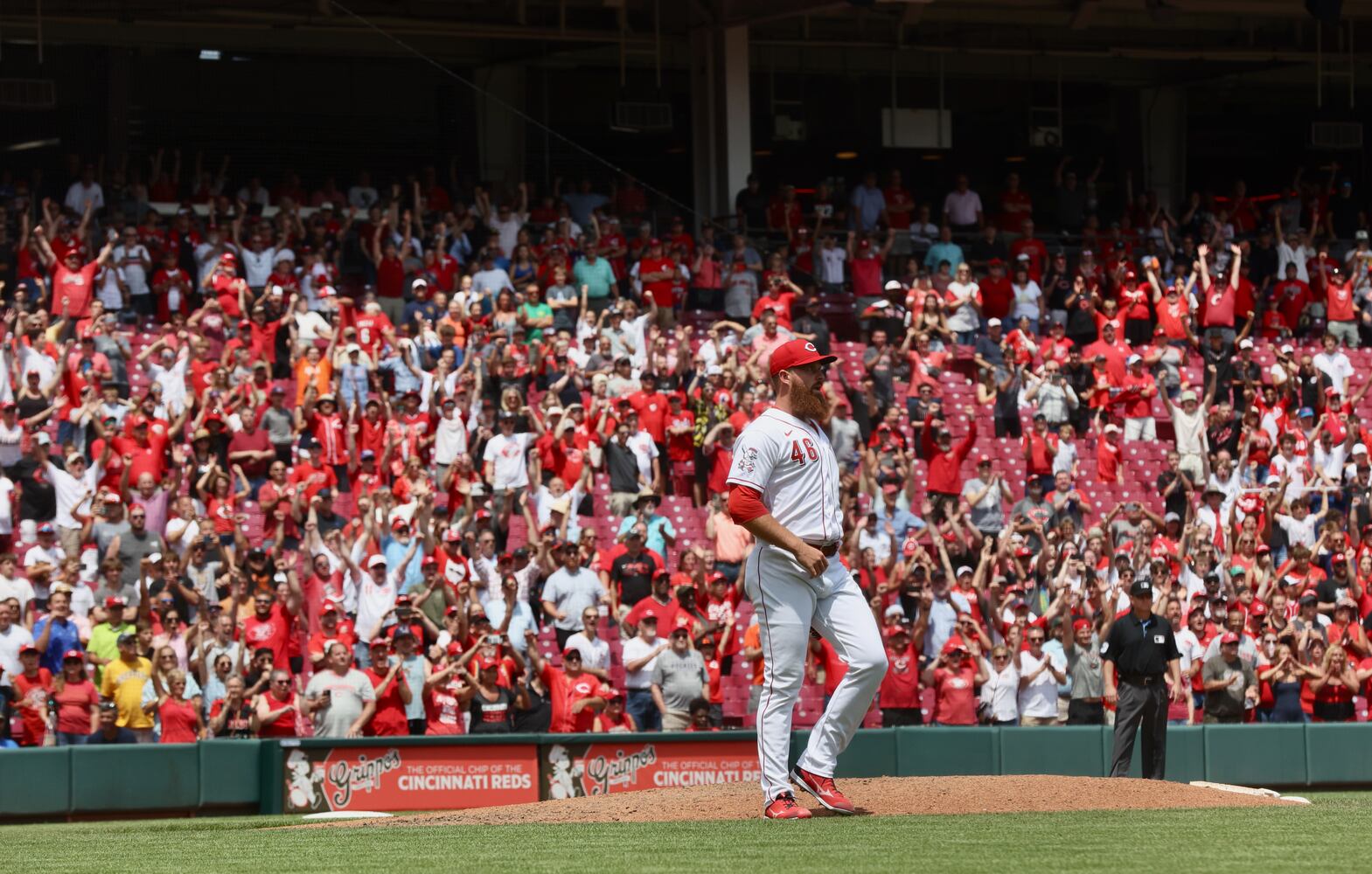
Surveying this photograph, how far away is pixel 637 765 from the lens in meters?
16.1

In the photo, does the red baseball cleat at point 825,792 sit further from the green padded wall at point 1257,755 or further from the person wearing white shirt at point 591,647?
the green padded wall at point 1257,755

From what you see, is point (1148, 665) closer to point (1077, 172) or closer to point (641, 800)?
point (641, 800)

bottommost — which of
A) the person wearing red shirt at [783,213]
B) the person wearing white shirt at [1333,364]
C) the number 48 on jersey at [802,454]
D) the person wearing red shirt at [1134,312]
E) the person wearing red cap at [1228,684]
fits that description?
the person wearing red cap at [1228,684]

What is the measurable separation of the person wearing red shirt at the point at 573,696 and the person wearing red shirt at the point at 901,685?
8.67ft

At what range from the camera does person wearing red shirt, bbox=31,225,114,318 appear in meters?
21.1

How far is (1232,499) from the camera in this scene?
21.4 m

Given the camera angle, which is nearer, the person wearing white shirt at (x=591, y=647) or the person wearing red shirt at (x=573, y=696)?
the person wearing red shirt at (x=573, y=696)

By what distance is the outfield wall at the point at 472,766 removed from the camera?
1509 cm

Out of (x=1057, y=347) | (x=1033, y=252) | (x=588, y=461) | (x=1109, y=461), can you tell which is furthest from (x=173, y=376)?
(x=1033, y=252)

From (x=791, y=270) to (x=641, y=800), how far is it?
17.2 metres

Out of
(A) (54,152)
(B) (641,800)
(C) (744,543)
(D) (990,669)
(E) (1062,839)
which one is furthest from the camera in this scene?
(A) (54,152)

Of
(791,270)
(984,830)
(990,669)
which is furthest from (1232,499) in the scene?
(984,830)

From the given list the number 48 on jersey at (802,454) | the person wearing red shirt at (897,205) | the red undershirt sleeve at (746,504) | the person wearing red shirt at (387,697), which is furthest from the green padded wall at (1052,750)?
the person wearing red shirt at (897,205)

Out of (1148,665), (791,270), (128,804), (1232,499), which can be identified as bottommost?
(128,804)
